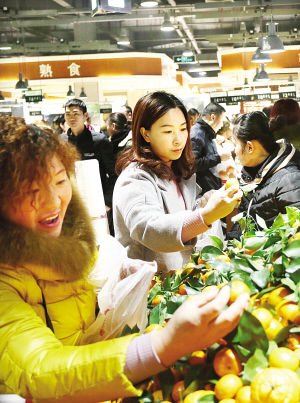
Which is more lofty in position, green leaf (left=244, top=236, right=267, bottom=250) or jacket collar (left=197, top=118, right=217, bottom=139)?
jacket collar (left=197, top=118, right=217, bottom=139)

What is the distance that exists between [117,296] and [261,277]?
0.41 metres

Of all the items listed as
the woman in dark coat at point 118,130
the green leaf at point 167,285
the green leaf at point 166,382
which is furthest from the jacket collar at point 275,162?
the woman in dark coat at point 118,130

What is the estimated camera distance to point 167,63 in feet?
60.0

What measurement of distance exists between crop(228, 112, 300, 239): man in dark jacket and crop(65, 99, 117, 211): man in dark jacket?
2.39 metres

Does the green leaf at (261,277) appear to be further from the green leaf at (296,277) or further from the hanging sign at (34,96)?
the hanging sign at (34,96)

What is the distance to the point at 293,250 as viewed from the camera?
1.46 metres

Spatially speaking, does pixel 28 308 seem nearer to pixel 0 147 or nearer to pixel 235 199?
pixel 0 147

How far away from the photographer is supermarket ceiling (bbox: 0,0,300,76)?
14391 mm

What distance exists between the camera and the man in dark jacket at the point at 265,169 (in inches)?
124

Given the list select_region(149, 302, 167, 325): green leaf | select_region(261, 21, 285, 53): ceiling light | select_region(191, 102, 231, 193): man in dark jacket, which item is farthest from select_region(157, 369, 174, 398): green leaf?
select_region(261, 21, 285, 53): ceiling light

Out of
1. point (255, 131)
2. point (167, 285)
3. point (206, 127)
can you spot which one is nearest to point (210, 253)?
point (167, 285)

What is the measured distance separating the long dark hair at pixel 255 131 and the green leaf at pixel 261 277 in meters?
2.04

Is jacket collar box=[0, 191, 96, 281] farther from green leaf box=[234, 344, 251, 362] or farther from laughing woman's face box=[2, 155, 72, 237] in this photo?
green leaf box=[234, 344, 251, 362]

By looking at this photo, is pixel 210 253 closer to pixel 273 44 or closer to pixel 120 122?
pixel 120 122
